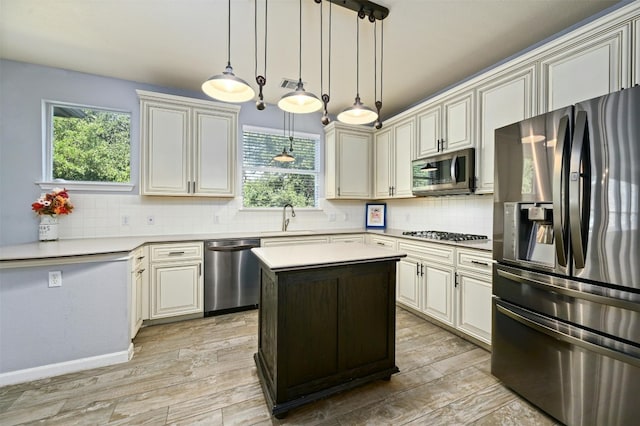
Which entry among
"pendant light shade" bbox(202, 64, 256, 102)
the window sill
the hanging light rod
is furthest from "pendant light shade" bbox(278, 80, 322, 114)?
the window sill

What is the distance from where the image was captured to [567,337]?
1.48 metres

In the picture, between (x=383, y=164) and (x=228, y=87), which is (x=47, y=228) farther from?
(x=383, y=164)

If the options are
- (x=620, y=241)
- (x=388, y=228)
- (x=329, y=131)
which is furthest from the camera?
(x=388, y=228)

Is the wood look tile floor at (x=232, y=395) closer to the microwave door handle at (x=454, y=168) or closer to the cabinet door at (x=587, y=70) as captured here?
the microwave door handle at (x=454, y=168)

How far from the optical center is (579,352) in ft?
4.74

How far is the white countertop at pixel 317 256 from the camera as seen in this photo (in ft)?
5.25

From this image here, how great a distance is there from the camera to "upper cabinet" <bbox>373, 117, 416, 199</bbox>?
11.7 ft

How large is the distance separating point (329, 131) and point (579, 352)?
361 cm

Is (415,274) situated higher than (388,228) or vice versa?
(388,228)

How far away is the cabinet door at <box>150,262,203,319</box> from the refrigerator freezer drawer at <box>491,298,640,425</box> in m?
2.92

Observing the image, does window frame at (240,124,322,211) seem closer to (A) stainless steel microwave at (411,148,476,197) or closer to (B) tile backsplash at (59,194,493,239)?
(B) tile backsplash at (59,194,493,239)

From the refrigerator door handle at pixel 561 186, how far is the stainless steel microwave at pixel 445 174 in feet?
3.88

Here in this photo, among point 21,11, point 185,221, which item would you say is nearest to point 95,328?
point 185,221

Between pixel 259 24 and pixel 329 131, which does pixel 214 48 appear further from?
pixel 329 131
